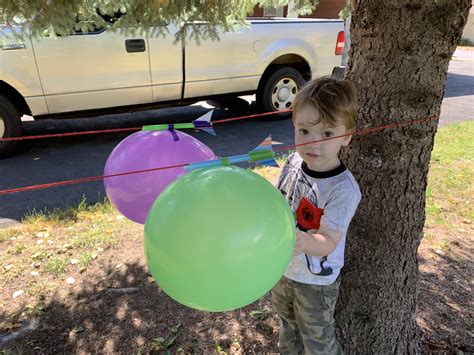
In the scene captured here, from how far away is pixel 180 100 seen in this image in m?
5.87

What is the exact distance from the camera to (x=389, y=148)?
1.83 m

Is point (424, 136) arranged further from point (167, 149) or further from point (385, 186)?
point (167, 149)

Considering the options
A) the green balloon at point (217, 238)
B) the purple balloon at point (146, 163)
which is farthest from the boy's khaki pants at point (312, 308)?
the purple balloon at point (146, 163)

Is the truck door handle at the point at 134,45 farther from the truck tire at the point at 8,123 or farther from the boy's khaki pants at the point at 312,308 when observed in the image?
the boy's khaki pants at the point at 312,308

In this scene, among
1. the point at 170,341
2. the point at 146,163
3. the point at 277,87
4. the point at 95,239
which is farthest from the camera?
the point at 277,87

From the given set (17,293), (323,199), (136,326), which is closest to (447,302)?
(323,199)

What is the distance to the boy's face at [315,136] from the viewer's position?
1482 mm

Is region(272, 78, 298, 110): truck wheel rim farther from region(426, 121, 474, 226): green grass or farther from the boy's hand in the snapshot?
the boy's hand

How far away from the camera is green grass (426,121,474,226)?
12.4ft

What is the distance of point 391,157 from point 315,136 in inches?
21.0

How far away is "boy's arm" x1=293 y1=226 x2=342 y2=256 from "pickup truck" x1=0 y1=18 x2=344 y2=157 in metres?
3.04

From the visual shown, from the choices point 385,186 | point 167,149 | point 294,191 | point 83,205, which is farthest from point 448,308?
point 83,205

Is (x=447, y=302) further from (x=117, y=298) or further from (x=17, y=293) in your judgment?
(x=17, y=293)

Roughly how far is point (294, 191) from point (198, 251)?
2.17 feet
